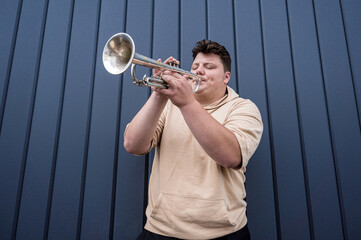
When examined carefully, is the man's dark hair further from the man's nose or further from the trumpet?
the trumpet

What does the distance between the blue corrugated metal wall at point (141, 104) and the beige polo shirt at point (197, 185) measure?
0.34 m

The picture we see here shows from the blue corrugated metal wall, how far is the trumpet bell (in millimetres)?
497

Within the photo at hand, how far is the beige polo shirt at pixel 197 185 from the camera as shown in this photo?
30.4 inches

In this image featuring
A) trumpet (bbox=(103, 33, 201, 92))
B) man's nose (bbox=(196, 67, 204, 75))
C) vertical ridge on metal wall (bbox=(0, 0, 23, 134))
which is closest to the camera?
trumpet (bbox=(103, 33, 201, 92))

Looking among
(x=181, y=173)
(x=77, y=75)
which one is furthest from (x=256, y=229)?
(x=77, y=75)

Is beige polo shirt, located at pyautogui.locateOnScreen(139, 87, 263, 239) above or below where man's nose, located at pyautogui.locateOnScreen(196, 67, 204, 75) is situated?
below

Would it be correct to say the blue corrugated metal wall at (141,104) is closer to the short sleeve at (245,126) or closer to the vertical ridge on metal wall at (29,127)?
the vertical ridge on metal wall at (29,127)

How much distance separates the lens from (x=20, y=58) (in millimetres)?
1356

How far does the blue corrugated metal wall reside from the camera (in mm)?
1168

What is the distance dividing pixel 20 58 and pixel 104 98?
64 centimetres

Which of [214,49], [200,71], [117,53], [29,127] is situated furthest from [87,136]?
[214,49]

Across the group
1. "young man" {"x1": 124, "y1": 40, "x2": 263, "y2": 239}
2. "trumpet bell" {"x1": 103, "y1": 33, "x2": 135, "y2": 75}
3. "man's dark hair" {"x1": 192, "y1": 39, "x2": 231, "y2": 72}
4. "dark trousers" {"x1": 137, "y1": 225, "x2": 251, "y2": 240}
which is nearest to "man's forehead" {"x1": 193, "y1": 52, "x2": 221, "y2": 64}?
"man's dark hair" {"x1": 192, "y1": 39, "x2": 231, "y2": 72}

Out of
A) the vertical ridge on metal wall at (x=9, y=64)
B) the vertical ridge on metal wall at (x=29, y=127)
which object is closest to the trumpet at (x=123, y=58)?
the vertical ridge on metal wall at (x=29, y=127)

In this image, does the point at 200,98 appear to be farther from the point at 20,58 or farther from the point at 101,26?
the point at 20,58
